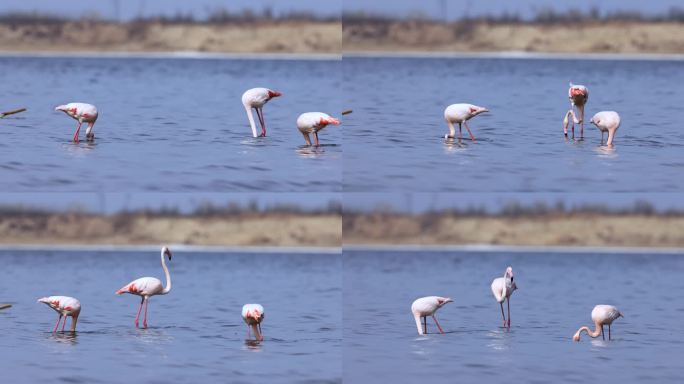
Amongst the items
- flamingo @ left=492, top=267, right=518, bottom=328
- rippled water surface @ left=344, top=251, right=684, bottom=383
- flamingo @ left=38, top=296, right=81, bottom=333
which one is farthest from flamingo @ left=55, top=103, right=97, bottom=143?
flamingo @ left=492, top=267, right=518, bottom=328

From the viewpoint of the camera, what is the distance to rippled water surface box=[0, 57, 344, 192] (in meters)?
8.92

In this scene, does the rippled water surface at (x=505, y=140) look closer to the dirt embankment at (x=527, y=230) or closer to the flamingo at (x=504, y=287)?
the flamingo at (x=504, y=287)

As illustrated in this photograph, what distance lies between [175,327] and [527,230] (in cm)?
652

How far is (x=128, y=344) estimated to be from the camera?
8.68 m

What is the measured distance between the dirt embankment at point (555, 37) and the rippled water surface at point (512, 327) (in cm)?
305

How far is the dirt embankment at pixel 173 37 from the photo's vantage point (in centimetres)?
1633

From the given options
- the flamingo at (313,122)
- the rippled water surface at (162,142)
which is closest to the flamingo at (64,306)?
the rippled water surface at (162,142)

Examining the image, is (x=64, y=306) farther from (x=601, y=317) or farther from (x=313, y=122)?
(x=601, y=317)

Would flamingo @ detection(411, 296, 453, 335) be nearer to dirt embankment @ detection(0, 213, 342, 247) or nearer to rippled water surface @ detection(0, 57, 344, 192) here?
rippled water surface @ detection(0, 57, 344, 192)

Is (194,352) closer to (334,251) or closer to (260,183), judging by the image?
(260,183)

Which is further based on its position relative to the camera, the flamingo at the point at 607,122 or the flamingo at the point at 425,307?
the flamingo at the point at 607,122

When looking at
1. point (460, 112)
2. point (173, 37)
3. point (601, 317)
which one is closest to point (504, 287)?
point (601, 317)

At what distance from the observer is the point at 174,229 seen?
15.1 m

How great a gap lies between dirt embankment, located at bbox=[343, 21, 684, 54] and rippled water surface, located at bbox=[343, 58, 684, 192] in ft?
10.1
